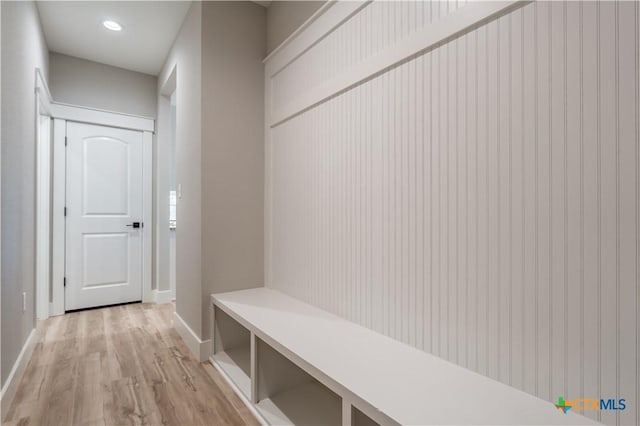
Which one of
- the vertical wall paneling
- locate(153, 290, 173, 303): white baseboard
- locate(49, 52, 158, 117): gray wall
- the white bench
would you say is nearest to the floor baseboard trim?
the white bench

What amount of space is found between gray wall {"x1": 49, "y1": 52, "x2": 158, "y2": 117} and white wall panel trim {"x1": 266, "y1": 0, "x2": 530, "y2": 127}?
213cm

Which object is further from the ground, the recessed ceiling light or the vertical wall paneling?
the recessed ceiling light

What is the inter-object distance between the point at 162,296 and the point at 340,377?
10.5ft

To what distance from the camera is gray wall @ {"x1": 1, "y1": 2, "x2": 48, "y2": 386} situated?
5.48 feet

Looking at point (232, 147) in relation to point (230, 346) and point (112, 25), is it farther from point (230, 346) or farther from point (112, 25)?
point (112, 25)

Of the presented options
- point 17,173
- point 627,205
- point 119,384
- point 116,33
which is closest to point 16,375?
point 119,384

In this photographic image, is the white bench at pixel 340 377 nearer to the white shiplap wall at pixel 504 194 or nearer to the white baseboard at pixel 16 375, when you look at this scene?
the white shiplap wall at pixel 504 194

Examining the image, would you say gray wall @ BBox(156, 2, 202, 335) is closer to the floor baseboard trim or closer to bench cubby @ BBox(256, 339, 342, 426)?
the floor baseboard trim

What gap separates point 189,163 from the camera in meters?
2.49

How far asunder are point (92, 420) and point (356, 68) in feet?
7.17

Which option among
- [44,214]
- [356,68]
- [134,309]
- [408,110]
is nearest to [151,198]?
[44,214]

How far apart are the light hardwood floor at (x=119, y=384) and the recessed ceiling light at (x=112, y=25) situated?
2.62 metres

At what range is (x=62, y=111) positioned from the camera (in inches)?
129

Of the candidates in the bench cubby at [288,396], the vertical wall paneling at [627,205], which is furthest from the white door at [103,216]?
the vertical wall paneling at [627,205]
